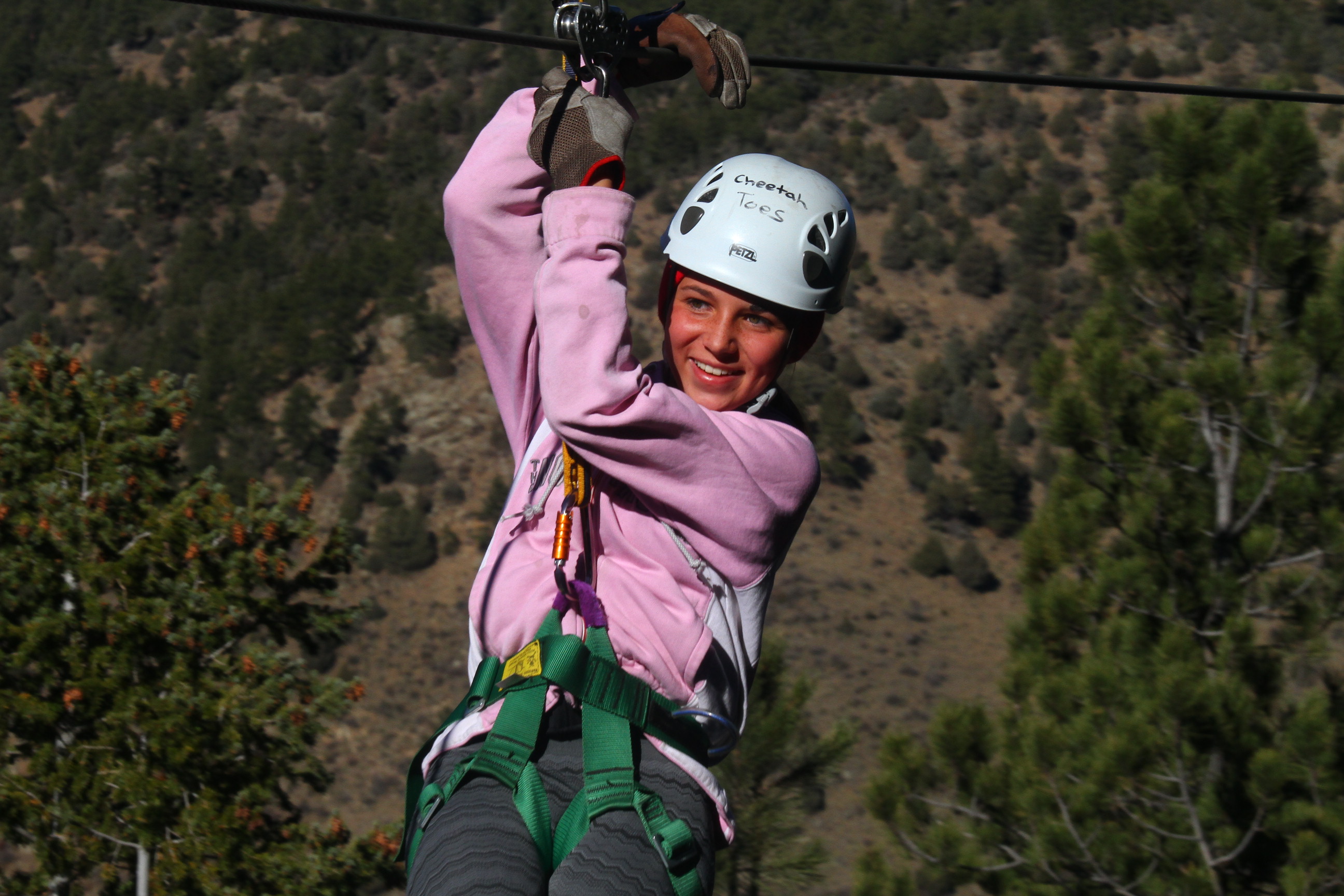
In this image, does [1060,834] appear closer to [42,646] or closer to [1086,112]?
[42,646]

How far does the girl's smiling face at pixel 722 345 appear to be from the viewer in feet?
8.82

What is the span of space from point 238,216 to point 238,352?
995cm

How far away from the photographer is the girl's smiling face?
2688mm

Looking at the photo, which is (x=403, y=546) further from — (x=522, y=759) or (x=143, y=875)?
(x=522, y=759)

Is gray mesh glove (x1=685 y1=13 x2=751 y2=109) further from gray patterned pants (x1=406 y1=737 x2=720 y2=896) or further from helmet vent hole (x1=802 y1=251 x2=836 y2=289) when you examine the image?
gray patterned pants (x1=406 y1=737 x2=720 y2=896)

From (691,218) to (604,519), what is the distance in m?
0.76

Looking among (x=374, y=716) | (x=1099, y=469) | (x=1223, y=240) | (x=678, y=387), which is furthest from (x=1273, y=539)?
(x=374, y=716)

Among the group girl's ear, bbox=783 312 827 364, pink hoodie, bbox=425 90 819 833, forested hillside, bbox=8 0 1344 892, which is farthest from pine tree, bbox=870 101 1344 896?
forested hillside, bbox=8 0 1344 892

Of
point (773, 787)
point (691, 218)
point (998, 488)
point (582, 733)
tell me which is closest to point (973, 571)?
point (998, 488)

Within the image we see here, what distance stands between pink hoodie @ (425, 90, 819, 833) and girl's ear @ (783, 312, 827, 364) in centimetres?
29

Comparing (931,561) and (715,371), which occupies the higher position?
(715,371)

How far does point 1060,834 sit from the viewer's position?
10.3 meters

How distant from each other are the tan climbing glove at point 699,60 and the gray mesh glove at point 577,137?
0.33 metres

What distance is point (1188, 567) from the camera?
10.7 m
